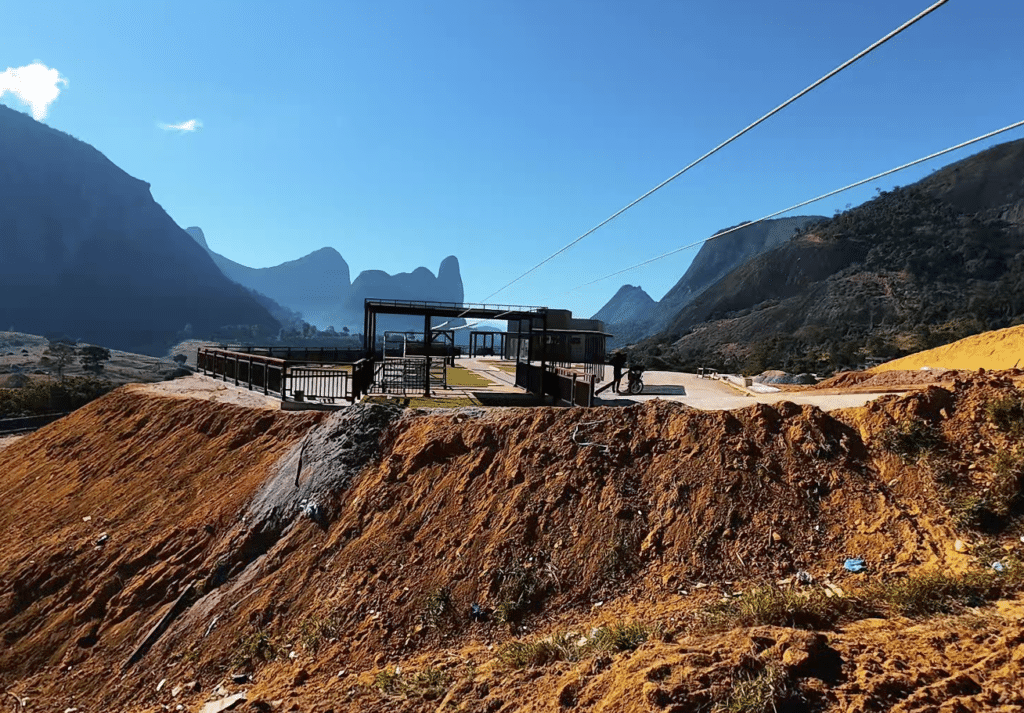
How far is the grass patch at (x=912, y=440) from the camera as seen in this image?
8.04 meters

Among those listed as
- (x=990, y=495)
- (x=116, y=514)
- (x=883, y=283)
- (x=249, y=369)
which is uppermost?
(x=883, y=283)

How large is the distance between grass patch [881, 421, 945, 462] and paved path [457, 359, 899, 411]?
1.61m

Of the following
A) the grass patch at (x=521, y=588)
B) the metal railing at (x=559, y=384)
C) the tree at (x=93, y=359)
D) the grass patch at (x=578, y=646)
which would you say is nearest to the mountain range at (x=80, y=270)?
the tree at (x=93, y=359)

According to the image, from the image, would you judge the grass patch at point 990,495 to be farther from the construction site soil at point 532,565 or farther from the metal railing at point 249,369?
the metal railing at point 249,369

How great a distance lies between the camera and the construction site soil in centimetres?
449

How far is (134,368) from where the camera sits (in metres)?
75.6

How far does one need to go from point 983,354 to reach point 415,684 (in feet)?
83.2

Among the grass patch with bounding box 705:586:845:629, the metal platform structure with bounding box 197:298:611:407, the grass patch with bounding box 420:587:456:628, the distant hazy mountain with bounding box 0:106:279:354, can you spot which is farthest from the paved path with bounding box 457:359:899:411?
the distant hazy mountain with bounding box 0:106:279:354

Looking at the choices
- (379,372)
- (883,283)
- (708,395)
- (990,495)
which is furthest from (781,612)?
(883,283)

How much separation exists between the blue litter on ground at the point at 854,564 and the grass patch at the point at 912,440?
229cm

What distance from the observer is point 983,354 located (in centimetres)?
2062

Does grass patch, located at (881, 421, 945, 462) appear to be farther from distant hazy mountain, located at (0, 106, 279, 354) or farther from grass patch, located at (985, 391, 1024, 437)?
distant hazy mountain, located at (0, 106, 279, 354)

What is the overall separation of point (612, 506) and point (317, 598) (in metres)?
4.65

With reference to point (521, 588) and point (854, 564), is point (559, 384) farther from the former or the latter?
point (854, 564)
